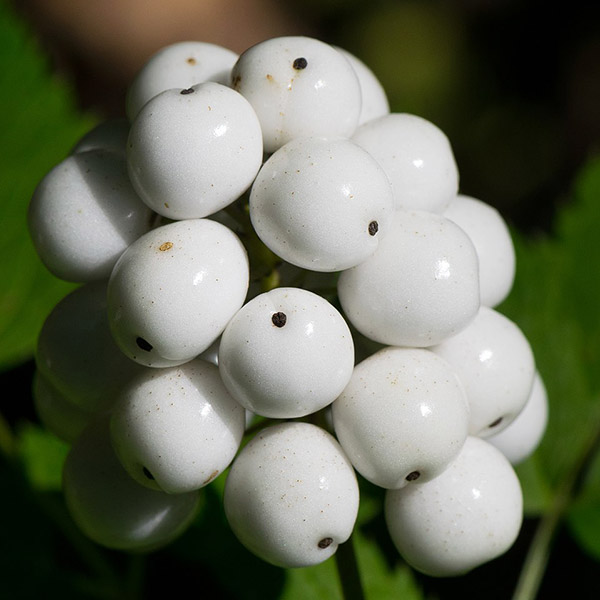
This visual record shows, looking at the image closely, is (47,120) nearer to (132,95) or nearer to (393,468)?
(132,95)

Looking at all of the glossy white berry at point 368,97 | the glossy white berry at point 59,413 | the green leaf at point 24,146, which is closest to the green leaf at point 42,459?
the green leaf at point 24,146

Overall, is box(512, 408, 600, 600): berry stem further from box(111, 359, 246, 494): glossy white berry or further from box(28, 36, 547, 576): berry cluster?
box(111, 359, 246, 494): glossy white berry

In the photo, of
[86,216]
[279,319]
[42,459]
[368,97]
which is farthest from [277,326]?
[42,459]

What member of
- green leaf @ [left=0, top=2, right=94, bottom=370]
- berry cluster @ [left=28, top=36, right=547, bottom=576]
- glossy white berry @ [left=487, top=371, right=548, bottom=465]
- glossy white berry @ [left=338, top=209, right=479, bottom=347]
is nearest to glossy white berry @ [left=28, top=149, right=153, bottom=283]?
berry cluster @ [left=28, top=36, right=547, bottom=576]

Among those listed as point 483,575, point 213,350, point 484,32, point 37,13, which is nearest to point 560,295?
point 483,575

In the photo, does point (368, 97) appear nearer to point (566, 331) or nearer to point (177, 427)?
point (177, 427)
